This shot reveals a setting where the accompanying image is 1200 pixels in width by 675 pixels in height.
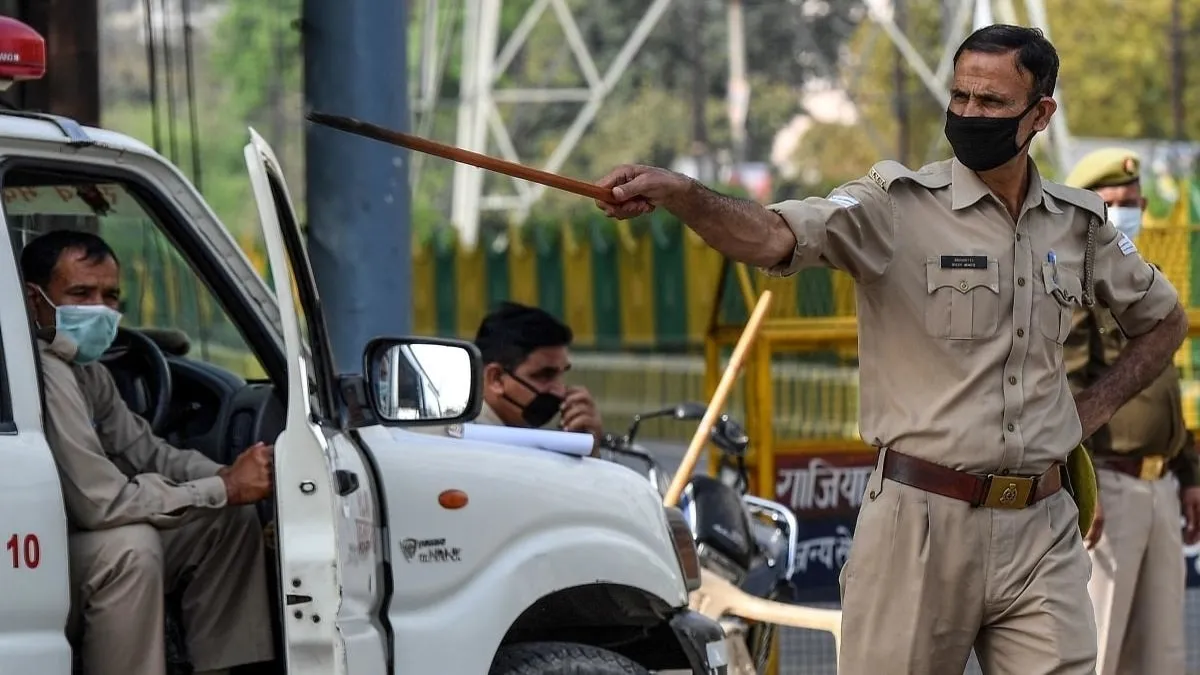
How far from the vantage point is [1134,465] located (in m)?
6.76

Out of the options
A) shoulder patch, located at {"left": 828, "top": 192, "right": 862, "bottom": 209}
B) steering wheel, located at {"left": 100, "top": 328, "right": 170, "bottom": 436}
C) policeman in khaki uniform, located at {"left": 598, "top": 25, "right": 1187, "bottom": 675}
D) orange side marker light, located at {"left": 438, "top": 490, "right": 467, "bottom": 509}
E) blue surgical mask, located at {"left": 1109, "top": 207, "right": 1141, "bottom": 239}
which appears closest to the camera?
shoulder patch, located at {"left": 828, "top": 192, "right": 862, "bottom": 209}

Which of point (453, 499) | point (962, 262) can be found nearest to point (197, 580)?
point (453, 499)

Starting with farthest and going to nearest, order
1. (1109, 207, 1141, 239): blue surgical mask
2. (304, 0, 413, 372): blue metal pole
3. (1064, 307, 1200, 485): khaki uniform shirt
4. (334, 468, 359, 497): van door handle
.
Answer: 1. (304, 0, 413, 372): blue metal pole
2. (1109, 207, 1141, 239): blue surgical mask
3. (1064, 307, 1200, 485): khaki uniform shirt
4. (334, 468, 359, 497): van door handle

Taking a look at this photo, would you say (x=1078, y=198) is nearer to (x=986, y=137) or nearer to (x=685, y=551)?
(x=986, y=137)

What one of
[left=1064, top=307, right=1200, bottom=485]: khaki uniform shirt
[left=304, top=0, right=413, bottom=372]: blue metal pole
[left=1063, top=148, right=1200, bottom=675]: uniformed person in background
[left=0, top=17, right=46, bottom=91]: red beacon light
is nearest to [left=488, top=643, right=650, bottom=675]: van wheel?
[left=0, top=17, right=46, bottom=91]: red beacon light

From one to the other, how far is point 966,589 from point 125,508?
1663 millimetres

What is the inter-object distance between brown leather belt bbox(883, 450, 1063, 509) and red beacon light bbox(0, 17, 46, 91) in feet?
6.23

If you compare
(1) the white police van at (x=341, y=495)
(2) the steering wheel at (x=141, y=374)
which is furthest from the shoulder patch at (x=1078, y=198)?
(2) the steering wheel at (x=141, y=374)

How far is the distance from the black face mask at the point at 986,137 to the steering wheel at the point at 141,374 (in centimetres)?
209

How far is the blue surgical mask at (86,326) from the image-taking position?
4.70 meters

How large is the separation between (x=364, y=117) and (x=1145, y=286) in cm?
353

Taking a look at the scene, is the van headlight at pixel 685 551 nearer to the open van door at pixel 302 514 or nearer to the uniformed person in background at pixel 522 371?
the uniformed person in background at pixel 522 371

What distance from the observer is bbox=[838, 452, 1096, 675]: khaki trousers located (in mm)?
4406

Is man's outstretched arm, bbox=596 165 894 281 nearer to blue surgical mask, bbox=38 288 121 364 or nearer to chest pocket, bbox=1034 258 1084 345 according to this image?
chest pocket, bbox=1034 258 1084 345
